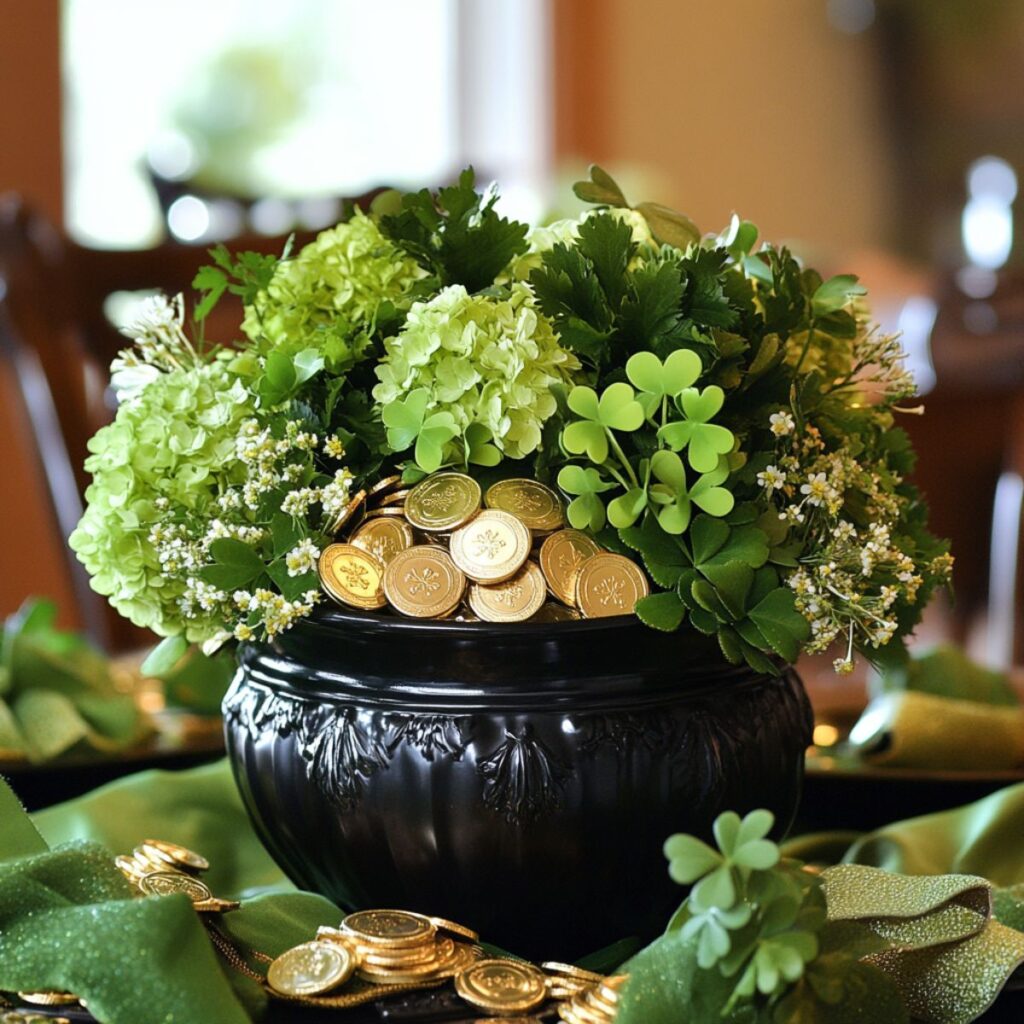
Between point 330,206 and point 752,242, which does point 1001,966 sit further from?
point 330,206

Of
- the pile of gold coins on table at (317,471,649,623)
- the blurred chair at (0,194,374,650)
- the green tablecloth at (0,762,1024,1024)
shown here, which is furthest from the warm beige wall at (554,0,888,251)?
the pile of gold coins on table at (317,471,649,623)

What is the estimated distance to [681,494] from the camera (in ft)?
1.58

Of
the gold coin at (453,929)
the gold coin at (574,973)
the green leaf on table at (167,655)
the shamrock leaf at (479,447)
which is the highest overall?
the shamrock leaf at (479,447)

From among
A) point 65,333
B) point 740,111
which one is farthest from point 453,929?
point 740,111

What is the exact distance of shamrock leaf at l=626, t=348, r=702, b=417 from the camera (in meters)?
0.47

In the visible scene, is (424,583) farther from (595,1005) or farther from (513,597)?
(595,1005)

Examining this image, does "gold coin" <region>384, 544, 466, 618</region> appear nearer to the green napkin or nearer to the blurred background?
the green napkin

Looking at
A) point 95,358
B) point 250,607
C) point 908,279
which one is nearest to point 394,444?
point 250,607

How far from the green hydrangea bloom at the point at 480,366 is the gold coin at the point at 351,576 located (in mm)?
55

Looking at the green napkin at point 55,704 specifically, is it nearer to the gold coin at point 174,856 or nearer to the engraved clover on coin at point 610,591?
the gold coin at point 174,856

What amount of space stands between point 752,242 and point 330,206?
41.9 inches

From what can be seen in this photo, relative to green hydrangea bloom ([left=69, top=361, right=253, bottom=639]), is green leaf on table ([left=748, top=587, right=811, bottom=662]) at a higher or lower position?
lower

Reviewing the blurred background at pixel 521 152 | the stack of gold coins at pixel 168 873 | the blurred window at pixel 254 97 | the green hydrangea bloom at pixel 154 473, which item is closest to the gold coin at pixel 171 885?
the stack of gold coins at pixel 168 873

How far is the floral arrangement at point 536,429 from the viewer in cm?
48
